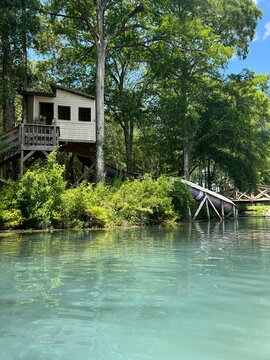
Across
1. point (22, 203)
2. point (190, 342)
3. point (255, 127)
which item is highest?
point (255, 127)

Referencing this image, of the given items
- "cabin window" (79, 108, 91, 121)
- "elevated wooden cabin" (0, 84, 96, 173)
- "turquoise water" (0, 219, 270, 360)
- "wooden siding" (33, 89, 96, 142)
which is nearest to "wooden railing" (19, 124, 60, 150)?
"elevated wooden cabin" (0, 84, 96, 173)

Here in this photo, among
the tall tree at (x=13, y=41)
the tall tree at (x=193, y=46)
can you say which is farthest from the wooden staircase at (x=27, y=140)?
the tall tree at (x=193, y=46)

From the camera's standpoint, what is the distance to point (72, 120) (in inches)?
990

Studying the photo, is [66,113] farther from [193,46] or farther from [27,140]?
[193,46]

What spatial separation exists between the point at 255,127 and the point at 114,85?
43.7ft

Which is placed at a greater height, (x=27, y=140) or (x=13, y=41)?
(x=13, y=41)

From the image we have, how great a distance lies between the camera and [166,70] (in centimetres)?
3019

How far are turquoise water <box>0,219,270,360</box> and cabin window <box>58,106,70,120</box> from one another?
644 inches

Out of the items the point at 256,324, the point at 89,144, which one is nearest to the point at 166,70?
the point at 89,144

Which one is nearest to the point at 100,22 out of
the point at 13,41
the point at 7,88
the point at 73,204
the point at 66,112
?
the point at 13,41

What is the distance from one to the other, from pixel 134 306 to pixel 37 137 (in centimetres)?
1735

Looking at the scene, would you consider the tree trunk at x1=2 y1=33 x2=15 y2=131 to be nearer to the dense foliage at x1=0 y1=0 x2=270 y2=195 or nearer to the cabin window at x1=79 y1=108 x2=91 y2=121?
the dense foliage at x1=0 y1=0 x2=270 y2=195

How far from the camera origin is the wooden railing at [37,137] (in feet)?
68.4

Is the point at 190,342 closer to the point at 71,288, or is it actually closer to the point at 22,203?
the point at 71,288
